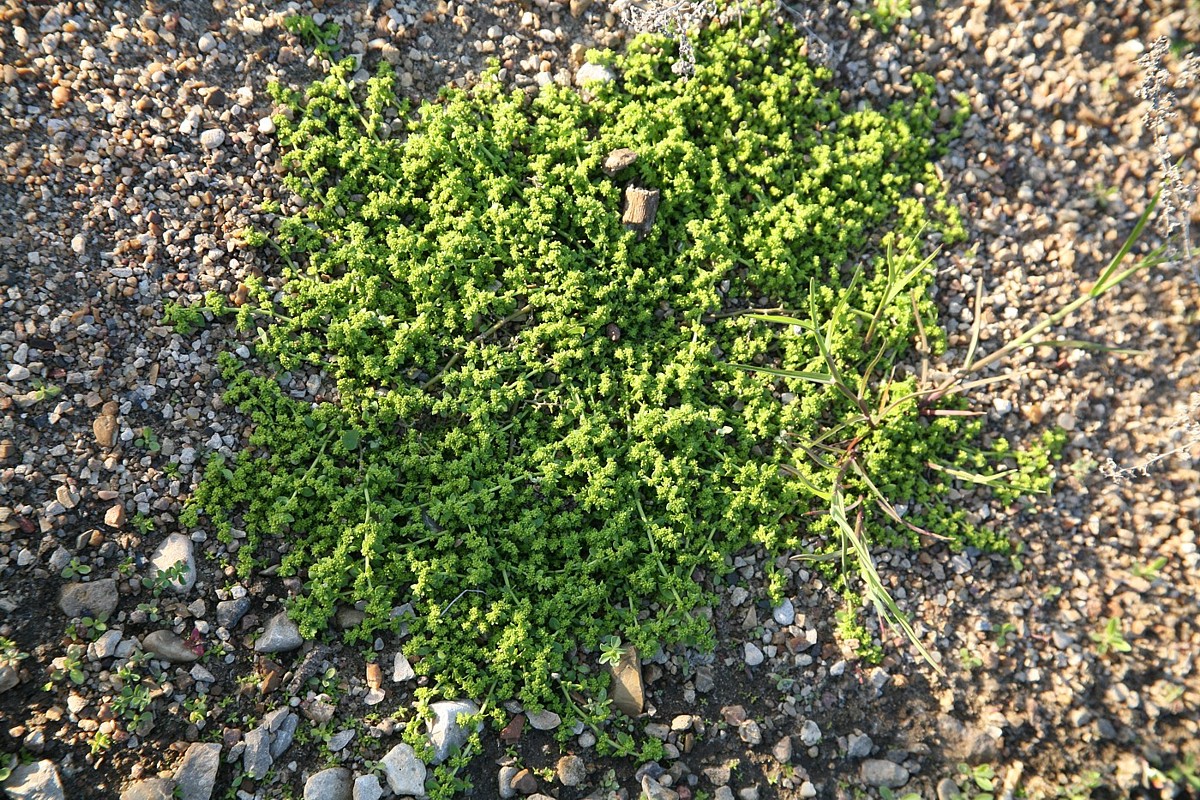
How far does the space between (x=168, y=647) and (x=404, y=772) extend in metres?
1.22

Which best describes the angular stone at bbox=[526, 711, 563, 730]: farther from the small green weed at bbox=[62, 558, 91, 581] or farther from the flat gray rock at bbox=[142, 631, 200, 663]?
the small green weed at bbox=[62, 558, 91, 581]

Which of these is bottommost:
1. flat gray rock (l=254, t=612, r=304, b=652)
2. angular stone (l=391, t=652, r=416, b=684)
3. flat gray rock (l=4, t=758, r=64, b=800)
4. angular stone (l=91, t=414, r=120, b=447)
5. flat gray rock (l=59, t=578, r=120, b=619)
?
angular stone (l=391, t=652, r=416, b=684)

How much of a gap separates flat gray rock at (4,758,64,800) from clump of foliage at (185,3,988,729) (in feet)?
3.57

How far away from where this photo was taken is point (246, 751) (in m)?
3.19

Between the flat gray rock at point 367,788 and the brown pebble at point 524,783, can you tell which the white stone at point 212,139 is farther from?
the brown pebble at point 524,783

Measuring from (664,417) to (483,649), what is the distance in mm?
1486

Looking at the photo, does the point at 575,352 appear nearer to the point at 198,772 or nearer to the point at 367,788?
the point at 367,788

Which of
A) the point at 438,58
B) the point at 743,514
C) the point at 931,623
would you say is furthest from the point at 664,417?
the point at 438,58

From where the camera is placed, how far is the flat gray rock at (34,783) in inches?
114

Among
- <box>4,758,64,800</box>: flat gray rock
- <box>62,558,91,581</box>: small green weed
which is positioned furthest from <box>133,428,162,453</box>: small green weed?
<box>4,758,64,800</box>: flat gray rock

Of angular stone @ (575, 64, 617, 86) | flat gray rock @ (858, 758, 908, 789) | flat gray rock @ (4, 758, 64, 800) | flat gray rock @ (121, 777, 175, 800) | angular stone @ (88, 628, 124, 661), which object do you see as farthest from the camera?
angular stone @ (575, 64, 617, 86)

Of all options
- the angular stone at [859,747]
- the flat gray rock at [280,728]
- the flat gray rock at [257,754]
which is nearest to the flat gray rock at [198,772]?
Result: the flat gray rock at [257,754]

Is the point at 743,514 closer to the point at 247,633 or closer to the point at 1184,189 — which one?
the point at 247,633

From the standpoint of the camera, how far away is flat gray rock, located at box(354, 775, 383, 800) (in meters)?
3.20
